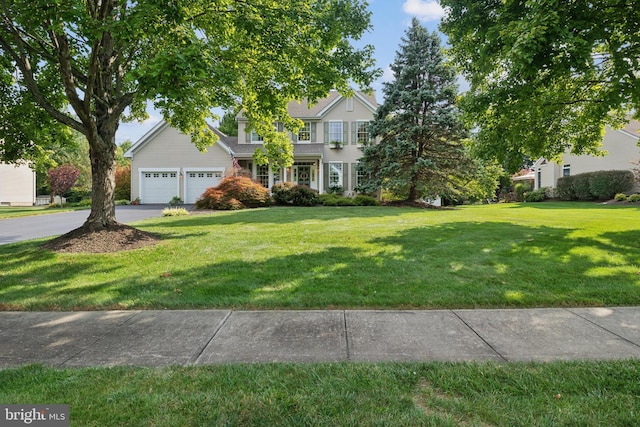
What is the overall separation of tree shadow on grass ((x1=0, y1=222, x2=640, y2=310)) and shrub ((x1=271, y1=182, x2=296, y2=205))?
12257mm

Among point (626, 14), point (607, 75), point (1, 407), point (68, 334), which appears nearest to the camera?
point (1, 407)

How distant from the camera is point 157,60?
5531 millimetres

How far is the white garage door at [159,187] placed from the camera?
24.9 metres

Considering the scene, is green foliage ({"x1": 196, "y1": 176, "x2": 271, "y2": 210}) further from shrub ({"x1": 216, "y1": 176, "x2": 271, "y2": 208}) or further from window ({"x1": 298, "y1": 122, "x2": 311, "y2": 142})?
window ({"x1": 298, "y1": 122, "x2": 311, "y2": 142})

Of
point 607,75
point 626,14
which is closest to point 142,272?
point 626,14

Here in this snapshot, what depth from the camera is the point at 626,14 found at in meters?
7.04

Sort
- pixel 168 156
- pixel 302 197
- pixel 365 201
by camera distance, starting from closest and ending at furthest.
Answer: pixel 302 197 < pixel 365 201 < pixel 168 156

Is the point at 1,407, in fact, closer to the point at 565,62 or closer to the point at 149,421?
the point at 149,421

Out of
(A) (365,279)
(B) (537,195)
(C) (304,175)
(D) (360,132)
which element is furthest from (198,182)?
(B) (537,195)

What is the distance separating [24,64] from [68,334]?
684 centimetres

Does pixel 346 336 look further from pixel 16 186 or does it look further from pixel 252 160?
pixel 16 186

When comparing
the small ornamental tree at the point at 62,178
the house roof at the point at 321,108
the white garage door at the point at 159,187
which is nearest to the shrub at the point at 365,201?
the house roof at the point at 321,108

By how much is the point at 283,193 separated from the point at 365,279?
1491cm

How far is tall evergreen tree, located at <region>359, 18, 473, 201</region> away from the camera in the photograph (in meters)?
18.6
